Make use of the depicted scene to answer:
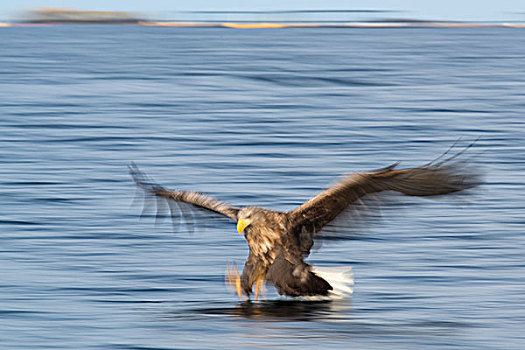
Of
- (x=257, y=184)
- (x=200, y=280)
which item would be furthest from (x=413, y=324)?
(x=257, y=184)

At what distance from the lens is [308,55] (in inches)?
2379

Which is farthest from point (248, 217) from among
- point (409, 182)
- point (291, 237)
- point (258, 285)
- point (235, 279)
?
point (409, 182)

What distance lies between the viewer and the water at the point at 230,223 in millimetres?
10844

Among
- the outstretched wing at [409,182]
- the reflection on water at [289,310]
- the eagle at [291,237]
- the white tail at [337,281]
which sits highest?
the outstretched wing at [409,182]

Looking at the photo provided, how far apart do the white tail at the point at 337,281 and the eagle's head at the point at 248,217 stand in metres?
0.75

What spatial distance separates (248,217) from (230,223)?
48.4 inches

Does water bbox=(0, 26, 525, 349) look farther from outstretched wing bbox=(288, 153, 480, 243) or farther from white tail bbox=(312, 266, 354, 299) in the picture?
outstretched wing bbox=(288, 153, 480, 243)

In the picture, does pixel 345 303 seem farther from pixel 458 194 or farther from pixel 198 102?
pixel 198 102

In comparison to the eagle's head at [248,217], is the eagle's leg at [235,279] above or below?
below

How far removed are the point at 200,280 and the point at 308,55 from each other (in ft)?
159

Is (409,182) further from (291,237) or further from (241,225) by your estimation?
(241,225)

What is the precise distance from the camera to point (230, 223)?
1276cm

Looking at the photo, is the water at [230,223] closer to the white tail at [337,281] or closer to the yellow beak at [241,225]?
the white tail at [337,281]

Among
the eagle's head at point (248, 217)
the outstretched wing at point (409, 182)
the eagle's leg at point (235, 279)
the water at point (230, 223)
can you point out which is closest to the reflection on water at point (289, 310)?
the water at point (230, 223)
